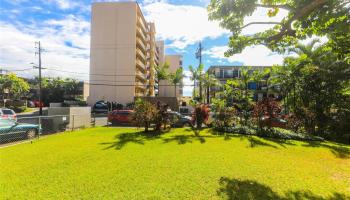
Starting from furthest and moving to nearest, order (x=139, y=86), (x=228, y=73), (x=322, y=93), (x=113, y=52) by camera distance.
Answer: (x=228, y=73), (x=139, y=86), (x=113, y=52), (x=322, y=93)

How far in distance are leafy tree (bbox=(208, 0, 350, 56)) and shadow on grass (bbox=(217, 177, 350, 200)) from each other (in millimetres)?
4287

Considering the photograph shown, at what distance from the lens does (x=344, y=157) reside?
9.08 metres

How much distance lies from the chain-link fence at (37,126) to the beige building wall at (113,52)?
2657 centimetres

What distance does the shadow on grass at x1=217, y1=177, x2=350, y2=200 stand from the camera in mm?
4941

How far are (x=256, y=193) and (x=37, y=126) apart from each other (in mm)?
12986

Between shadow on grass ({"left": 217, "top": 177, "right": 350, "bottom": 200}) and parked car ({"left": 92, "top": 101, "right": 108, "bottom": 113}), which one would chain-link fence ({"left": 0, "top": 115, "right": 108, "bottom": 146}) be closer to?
shadow on grass ({"left": 217, "top": 177, "right": 350, "bottom": 200})

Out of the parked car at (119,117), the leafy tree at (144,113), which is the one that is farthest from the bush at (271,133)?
the parked car at (119,117)

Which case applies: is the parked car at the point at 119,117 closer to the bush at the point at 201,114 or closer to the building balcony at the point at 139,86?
the bush at the point at 201,114

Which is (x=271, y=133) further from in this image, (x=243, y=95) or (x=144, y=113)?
(x=144, y=113)

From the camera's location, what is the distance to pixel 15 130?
39.3ft

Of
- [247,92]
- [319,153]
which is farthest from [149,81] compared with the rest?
[319,153]

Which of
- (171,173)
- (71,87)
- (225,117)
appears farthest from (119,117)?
(71,87)

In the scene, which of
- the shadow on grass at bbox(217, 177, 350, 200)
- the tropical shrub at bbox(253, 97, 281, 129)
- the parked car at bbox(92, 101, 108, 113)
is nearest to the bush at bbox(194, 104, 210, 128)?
the tropical shrub at bbox(253, 97, 281, 129)

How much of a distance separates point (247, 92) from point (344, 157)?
35.0 ft
